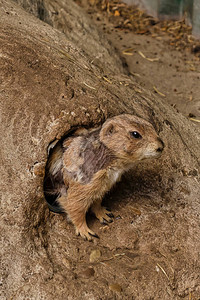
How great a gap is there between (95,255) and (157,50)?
6.18 meters

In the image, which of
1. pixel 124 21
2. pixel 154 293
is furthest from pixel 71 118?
pixel 124 21

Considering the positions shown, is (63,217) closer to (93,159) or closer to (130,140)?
(93,159)

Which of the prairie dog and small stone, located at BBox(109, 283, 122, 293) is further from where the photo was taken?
the prairie dog

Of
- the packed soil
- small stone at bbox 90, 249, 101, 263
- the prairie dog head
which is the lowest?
small stone at bbox 90, 249, 101, 263

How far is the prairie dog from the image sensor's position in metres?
3.99

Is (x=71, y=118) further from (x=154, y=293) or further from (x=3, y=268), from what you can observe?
(x=154, y=293)

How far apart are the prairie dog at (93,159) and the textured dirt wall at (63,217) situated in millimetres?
152

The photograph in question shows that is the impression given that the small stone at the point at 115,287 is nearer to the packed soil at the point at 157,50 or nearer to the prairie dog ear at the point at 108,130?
the prairie dog ear at the point at 108,130

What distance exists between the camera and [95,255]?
13.4 feet

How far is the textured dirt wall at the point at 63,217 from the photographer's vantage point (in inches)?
149

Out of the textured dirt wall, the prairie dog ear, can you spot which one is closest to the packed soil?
the textured dirt wall

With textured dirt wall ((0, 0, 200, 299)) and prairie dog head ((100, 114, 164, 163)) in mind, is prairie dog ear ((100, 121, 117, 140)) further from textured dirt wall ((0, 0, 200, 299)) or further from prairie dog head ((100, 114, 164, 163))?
textured dirt wall ((0, 0, 200, 299))

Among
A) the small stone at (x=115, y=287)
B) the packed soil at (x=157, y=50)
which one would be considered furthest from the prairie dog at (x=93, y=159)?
the packed soil at (x=157, y=50)

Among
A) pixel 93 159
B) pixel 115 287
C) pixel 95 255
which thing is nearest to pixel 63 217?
pixel 95 255
